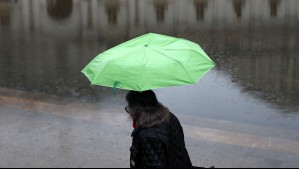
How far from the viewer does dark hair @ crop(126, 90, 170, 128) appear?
3.62 meters

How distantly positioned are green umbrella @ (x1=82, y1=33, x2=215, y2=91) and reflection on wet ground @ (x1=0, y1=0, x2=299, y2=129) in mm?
4427

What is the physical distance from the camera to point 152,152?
11.5ft

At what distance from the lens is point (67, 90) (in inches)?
401

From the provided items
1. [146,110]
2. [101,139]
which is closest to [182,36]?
[101,139]

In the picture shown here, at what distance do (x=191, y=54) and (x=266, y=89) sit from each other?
6.29m

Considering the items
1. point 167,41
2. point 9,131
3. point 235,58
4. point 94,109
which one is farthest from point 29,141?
point 235,58

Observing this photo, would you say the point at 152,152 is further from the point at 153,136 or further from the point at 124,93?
the point at 124,93

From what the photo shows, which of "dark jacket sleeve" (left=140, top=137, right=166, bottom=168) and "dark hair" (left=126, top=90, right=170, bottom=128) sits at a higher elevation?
"dark hair" (left=126, top=90, right=170, bottom=128)

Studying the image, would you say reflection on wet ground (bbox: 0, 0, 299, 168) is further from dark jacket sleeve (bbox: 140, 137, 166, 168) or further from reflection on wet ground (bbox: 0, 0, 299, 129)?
dark jacket sleeve (bbox: 140, 137, 166, 168)

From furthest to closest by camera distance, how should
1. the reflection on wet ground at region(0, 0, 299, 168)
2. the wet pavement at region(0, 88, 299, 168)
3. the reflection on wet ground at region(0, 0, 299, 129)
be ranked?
the reflection on wet ground at region(0, 0, 299, 129) → the reflection on wet ground at region(0, 0, 299, 168) → the wet pavement at region(0, 88, 299, 168)

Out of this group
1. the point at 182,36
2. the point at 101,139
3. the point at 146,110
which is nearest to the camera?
the point at 146,110

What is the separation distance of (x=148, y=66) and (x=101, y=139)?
362 centimetres

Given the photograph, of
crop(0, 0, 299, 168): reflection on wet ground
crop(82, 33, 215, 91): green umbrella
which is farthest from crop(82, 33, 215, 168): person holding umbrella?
crop(0, 0, 299, 168): reflection on wet ground

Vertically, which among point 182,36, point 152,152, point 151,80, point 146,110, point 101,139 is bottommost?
point 101,139
